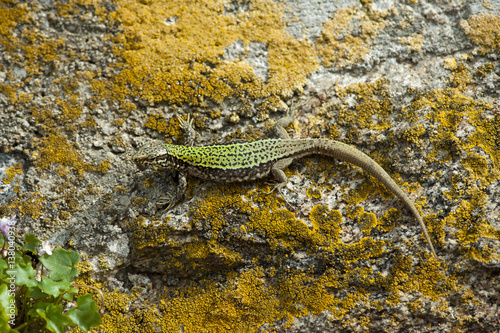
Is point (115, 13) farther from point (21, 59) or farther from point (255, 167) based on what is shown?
point (255, 167)

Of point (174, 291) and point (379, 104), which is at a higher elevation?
point (379, 104)

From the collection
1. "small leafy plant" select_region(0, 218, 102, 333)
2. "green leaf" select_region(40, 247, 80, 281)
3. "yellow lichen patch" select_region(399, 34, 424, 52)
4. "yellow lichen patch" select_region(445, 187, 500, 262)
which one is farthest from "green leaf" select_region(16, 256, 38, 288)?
"yellow lichen patch" select_region(399, 34, 424, 52)

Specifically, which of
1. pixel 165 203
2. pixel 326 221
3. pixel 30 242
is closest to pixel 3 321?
pixel 30 242

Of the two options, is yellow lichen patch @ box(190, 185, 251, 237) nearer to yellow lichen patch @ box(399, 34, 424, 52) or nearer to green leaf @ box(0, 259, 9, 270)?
green leaf @ box(0, 259, 9, 270)

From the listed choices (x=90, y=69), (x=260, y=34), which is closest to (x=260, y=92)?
(x=260, y=34)

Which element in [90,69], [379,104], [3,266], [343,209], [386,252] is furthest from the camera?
[90,69]

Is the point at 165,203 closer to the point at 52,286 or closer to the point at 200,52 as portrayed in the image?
the point at 52,286
